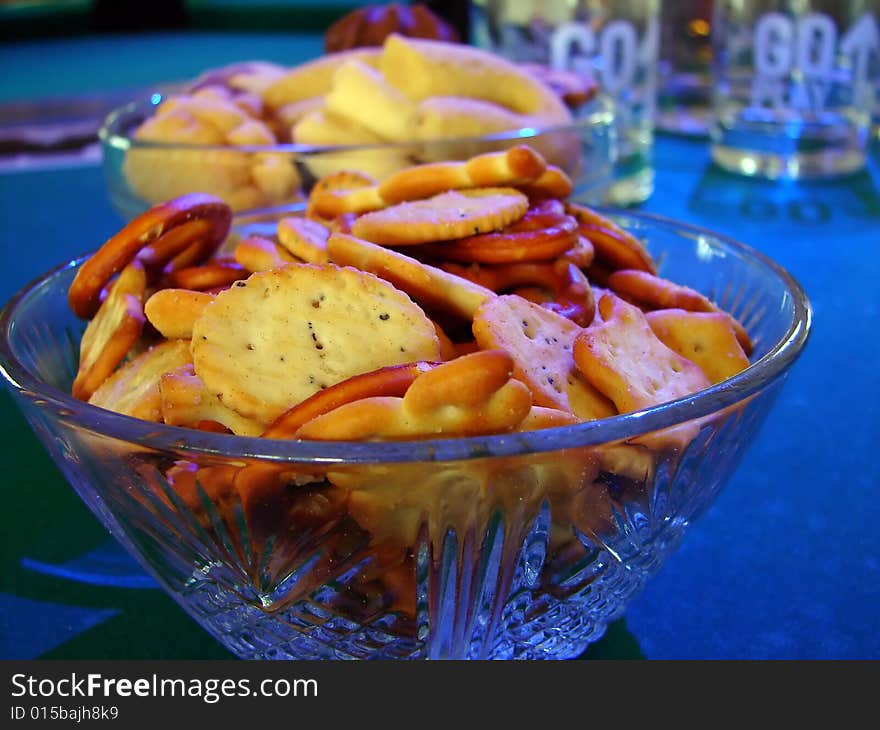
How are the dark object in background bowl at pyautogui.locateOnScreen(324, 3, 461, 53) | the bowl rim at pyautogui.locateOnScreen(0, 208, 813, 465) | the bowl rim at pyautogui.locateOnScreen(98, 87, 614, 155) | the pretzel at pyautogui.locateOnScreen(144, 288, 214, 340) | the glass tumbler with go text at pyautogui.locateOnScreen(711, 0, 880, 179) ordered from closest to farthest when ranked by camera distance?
the bowl rim at pyautogui.locateOnScreen(0, 208, 813, 465) → the pretzel at pyautogui.locateOnScreen(144, 288, 214, 340) → the bowl rim at pyautogui.locateOnScreen(98, 87, 614, 155) → the glass tumbler with go text at pyautogui.locateOnScreen(711, 0, 880, 179) → the dark object in background bowl at pyautogui.locateOnScreen(324, 3, 461, 53)

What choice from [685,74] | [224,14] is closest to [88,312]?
[685,74]

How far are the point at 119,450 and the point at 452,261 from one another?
16cm

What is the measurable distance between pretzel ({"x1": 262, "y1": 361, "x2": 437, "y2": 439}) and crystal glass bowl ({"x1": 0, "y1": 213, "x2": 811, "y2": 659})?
0.03 metres

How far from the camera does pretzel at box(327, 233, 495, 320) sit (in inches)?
13.7

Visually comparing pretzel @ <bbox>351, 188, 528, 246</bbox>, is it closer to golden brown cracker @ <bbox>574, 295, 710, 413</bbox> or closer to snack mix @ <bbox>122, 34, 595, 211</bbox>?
golden brown cracker @ <bbox>574, 295, 710, 413</bbox>

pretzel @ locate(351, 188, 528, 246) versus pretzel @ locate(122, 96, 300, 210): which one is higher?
pretzel @ locate(351, 188, 528, 246)

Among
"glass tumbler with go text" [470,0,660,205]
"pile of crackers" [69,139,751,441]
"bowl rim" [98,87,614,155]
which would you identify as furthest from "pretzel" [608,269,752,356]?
"glass tumbler with go text" [470,0,660,205]

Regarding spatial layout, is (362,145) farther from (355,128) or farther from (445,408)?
(445,408)

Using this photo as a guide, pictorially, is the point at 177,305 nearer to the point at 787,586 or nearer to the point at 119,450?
the point at 119,450

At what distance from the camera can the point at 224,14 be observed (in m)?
4.17

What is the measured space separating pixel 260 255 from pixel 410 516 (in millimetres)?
154

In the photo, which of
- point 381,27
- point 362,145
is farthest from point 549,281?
point 381,27

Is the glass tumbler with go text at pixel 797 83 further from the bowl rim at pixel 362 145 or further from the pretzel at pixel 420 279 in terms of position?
the pretzel at pixel 420 279

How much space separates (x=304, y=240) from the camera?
1.27 ft
